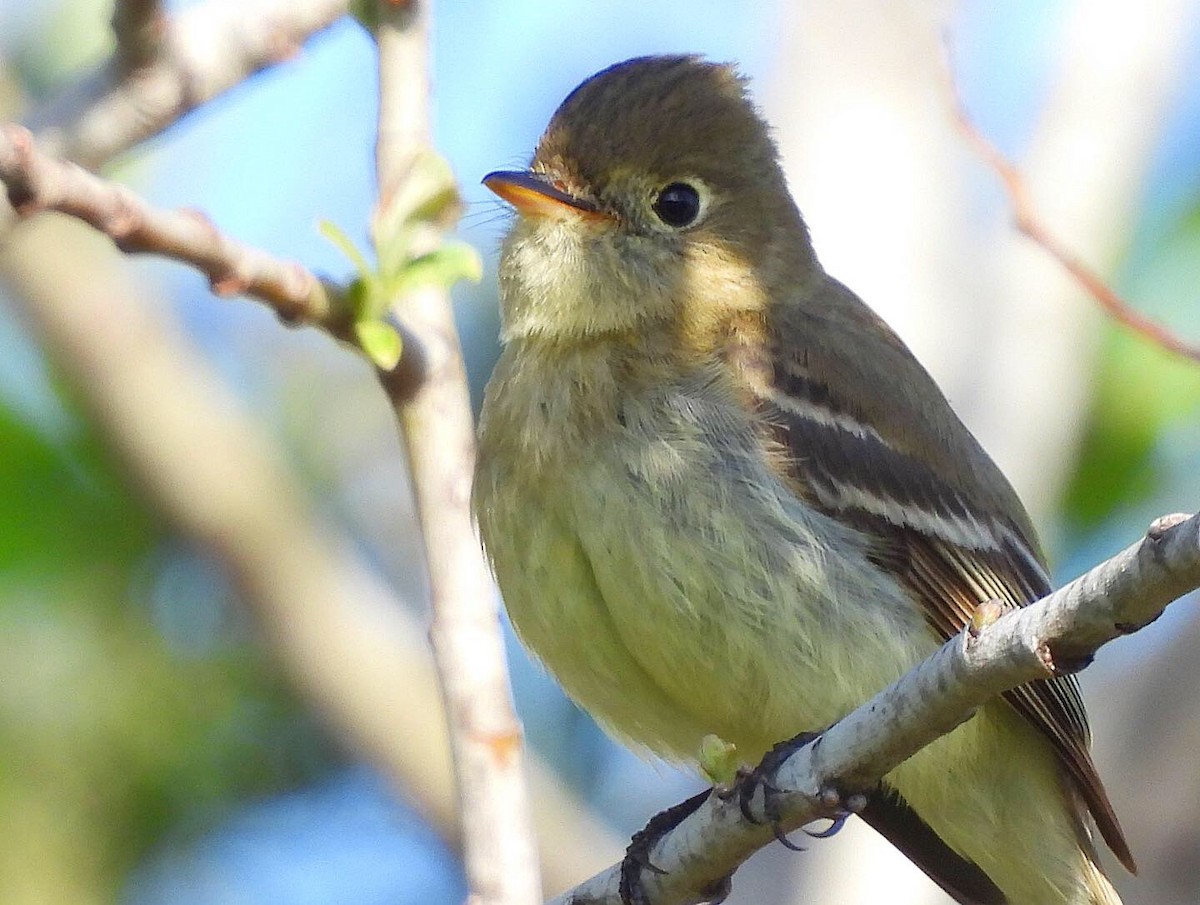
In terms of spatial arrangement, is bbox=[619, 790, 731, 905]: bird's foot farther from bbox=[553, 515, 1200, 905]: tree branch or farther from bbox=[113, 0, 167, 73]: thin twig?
bbox=[113, 0, 167, 73]: thin twig

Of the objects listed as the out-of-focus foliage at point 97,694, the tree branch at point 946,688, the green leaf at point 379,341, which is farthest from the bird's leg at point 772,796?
the out-of-focus foliage at point 97,694

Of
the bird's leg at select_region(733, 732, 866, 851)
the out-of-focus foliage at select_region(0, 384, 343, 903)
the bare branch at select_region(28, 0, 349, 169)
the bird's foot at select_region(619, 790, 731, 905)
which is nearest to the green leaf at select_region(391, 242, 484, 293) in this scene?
the bare branch at select_region(28, 0, 349, 169)

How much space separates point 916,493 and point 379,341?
177 cm

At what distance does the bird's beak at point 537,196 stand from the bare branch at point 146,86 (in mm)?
1132

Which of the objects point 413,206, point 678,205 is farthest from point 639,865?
point 678,205

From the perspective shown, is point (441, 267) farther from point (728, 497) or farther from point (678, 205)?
point (678, 205)

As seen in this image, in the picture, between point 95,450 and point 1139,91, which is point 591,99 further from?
point 1139,91

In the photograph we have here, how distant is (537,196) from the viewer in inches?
186

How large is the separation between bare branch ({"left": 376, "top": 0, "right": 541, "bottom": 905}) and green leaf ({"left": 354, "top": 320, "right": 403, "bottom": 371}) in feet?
0.36

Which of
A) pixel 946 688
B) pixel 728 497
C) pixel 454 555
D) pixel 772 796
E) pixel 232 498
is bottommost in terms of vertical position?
pixel 946 688

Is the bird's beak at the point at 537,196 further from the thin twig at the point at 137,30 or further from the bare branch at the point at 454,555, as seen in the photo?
the thin twig at the point at 137,30

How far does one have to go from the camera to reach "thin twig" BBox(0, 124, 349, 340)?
2.76m

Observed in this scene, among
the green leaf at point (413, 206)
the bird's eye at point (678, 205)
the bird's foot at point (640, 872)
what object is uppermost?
the bird's eye at point (678, 205)

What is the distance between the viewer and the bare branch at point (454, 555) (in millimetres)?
3391
